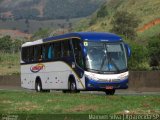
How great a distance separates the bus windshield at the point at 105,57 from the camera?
30906 millimetres

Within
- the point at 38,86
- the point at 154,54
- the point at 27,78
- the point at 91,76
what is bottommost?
the point at 154,54

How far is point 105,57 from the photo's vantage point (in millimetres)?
31062

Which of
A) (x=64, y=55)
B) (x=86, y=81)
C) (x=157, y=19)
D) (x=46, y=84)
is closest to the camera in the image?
(x=86, y=81)

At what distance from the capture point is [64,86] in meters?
34.1

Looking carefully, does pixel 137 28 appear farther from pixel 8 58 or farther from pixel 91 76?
pixel 91 76

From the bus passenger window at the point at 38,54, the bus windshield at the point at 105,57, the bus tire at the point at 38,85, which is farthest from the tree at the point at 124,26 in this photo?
the bus windshield at the point at 105,57

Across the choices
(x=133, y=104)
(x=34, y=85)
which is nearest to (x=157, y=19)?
(x=34, y=85)

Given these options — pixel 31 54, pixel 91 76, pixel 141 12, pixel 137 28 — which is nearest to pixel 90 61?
pixel 91 76

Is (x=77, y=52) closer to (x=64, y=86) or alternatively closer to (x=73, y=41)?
(x=73, y=41)

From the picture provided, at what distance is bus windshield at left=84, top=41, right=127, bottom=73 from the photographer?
30.9m

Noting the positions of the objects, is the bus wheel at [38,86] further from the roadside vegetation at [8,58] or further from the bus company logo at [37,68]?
the roadside vegetation at [8,58]

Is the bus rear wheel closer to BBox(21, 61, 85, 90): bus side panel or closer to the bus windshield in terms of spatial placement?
BBox(21, 61, 85, 90): bus side panel

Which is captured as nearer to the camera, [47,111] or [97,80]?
[47,111]

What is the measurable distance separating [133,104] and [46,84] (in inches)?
742
